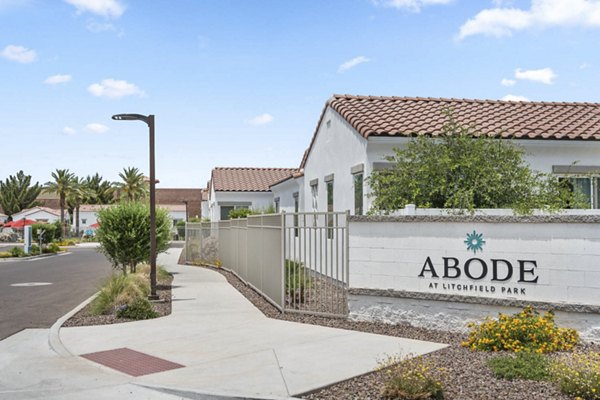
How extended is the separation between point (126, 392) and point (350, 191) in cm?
1027

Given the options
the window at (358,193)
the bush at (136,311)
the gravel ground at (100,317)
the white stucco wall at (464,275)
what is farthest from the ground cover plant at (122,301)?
the window at (358,193)

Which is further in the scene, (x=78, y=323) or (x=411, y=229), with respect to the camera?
(x=78, y=323)

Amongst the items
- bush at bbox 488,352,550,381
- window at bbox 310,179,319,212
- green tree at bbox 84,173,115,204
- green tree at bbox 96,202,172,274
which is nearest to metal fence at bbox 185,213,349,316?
window at bbox 310,179,319,212

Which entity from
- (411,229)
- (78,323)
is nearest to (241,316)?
(78,323)

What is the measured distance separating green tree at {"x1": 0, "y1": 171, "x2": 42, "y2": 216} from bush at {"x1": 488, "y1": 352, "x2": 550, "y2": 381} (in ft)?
355

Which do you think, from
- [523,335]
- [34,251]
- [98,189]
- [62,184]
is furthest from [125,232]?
[98,189]

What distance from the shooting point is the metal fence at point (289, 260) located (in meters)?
11.9

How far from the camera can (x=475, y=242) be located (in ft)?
33.6

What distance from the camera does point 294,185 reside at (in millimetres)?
25750

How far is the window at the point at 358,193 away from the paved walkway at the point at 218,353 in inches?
167

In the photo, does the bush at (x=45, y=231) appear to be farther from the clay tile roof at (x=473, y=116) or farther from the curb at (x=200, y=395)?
the curb at (x=200, y=395)

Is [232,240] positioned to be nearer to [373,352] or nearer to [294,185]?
[294,185]

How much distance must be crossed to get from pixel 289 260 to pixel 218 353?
428 centimetres

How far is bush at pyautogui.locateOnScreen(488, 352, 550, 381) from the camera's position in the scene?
7.46 m
